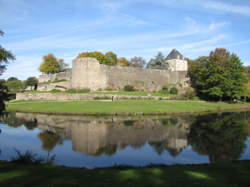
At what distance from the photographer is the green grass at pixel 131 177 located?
569 cm

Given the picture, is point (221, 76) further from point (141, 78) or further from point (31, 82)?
point (31, 82)

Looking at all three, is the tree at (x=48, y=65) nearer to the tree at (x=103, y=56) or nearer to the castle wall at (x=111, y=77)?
the tree at (x=103, y=56)

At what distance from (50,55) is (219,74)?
145ft

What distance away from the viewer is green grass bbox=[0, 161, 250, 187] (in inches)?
224

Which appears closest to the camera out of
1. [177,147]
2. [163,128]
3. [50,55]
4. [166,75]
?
[177,147]

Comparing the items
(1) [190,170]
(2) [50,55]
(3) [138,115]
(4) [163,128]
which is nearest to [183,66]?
(2) [50,55]

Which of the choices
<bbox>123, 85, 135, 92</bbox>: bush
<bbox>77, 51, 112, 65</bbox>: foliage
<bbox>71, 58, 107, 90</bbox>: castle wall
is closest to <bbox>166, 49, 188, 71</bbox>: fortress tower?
<bbox>77, 51, 112, 65</bbox>: foliage

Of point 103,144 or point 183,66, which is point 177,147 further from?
point 183,66

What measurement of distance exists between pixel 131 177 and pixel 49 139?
983 centimetres

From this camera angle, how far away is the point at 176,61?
72250mm

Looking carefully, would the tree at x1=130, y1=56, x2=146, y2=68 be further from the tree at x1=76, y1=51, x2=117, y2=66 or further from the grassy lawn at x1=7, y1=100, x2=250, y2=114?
the grassy lawn at x1=7, y1=100, x2=250, y2=114

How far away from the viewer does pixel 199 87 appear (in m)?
46.7

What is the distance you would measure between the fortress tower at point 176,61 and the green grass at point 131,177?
66198mm

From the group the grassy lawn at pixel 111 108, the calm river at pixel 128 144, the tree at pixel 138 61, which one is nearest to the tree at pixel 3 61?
the calm river at pixel 128 144
